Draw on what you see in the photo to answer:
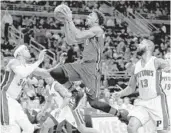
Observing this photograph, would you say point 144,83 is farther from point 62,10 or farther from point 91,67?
point 62,10

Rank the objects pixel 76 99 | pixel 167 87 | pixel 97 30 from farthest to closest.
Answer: pixel 167 87
pixel 76 99
pixel 97 30

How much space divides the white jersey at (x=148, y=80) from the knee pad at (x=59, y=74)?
1.09m

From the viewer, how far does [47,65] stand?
14.2 metres

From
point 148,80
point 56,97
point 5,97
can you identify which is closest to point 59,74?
point 5,97

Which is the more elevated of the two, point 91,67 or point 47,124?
point 91,67

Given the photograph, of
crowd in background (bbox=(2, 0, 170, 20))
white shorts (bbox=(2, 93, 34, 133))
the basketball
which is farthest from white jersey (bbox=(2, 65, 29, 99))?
crowd in background (bbox=(2, 0, 170, 20))

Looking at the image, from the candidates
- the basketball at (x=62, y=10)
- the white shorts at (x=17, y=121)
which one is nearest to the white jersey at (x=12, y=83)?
the white shorts at (x=17, y=121)

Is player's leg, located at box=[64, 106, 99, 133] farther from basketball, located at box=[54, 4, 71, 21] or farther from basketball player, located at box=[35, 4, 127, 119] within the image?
basketball, located at box=[54, 4, 71, 21]

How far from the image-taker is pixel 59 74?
659 centimetres

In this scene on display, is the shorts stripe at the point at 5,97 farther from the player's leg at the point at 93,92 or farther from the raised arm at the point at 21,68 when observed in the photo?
the player's leg at the point at 93,92

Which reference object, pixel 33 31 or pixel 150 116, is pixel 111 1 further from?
pixel 150 116

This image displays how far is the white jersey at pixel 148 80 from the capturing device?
6.55 metres

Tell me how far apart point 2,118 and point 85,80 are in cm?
138

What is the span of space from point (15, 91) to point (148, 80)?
1.98 meters
